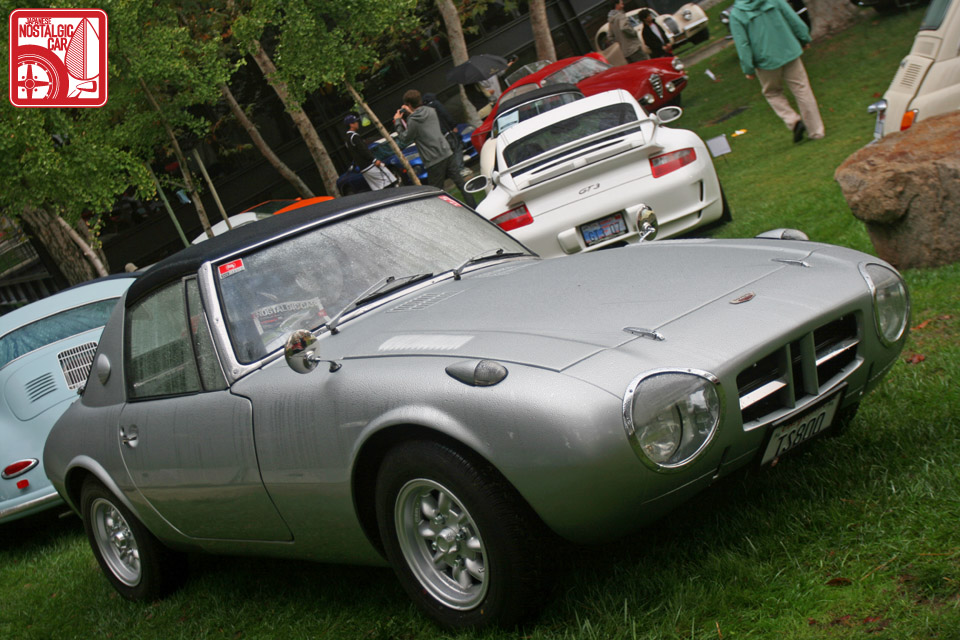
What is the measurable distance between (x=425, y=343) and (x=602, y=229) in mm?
4874

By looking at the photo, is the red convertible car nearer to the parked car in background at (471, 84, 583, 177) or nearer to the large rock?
the parked car in background at (471, 84, 583, 177)

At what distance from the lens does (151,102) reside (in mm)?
17000

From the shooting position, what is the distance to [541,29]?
885 inches

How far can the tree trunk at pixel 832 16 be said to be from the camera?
1706 centimetres

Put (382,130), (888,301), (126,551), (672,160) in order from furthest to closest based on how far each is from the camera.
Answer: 1. (382,130)
2. (672,160)
3. (126,551)
4. (888,301)

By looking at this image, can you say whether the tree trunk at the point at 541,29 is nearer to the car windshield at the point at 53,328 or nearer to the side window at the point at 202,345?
the car windshield at the point at 53,328

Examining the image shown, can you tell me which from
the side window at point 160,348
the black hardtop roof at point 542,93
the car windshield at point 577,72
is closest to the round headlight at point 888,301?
the side window at point 160,348

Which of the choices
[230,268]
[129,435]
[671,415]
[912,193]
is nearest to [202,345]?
[230,268]

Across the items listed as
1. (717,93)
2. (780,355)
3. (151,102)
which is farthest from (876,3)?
(780,355)

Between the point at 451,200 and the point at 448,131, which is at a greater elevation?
the point at 451,200

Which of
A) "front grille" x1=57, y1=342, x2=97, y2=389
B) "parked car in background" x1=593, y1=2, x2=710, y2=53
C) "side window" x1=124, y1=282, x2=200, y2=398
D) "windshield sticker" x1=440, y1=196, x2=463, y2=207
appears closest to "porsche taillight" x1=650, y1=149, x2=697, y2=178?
"windshield sticker" x1=440, y1=196, x2=463, y2=207

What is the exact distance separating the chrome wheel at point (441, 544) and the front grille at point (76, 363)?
16.0ft

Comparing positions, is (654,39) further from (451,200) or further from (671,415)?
(671,415)

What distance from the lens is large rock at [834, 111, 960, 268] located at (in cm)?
580
